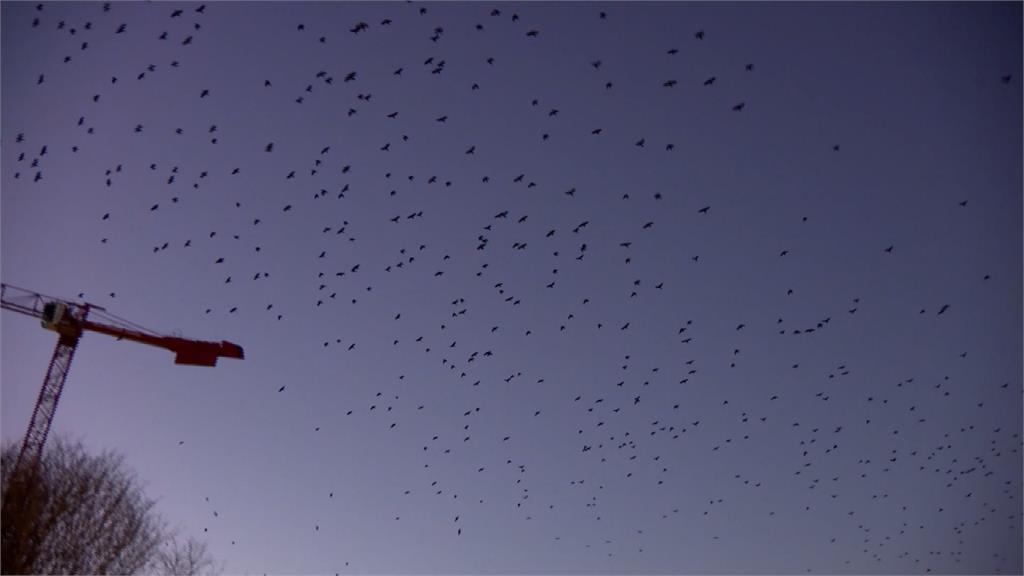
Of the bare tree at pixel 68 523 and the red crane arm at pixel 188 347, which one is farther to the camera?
the red crane arm at pixel 188 347

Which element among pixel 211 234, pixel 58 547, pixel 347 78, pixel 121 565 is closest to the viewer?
pixel 347 78

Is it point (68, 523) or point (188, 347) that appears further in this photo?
point (188, 347)

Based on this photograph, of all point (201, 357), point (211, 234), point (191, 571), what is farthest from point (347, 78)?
point (201, 357)

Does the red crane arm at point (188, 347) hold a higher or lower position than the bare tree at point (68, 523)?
higher

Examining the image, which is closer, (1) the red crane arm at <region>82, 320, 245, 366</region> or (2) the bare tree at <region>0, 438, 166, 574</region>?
(2) the bare tree at <region>0, 438, 166, 574</region>

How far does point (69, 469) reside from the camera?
→ 34688 mm

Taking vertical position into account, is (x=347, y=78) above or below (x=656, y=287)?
above

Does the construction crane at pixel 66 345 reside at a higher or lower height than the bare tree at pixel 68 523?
higher

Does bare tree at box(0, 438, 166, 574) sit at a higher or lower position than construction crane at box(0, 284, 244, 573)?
lower

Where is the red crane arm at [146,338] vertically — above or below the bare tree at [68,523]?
above

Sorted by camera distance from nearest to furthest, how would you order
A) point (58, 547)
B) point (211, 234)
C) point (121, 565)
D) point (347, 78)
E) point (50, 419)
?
point (347, 78) → point (211, 234) → point (58, 547) → point (121, 565) → point (50, 419)

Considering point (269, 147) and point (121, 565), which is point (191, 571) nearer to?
point (121, 565)

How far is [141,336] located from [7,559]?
27.0m

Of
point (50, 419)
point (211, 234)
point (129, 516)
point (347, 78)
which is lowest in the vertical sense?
point (129, 516)
